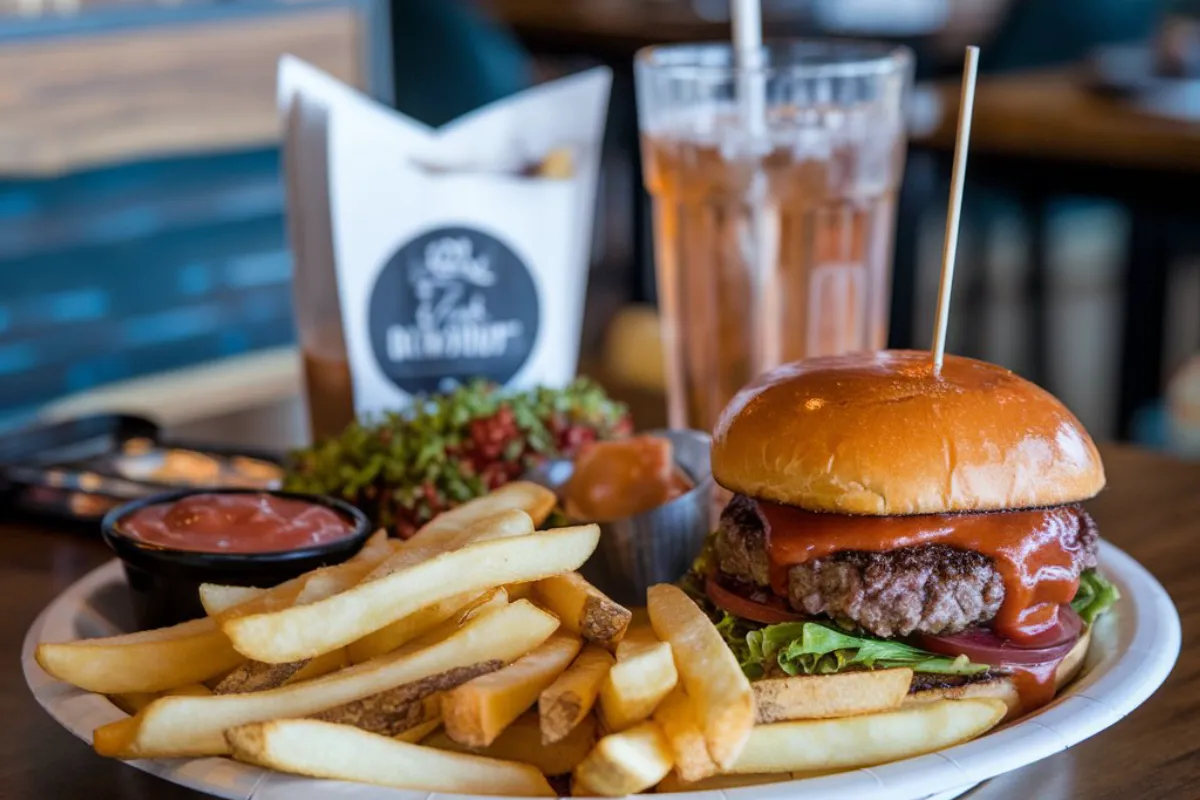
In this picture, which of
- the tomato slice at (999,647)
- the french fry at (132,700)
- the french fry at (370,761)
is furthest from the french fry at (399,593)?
the tomato slice at (999,647)

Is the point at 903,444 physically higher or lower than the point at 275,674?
higher

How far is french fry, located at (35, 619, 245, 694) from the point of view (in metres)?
1.40

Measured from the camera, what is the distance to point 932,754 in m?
1.33

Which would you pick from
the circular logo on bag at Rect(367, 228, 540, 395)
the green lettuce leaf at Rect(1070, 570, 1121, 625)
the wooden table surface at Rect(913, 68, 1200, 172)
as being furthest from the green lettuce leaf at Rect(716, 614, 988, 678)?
the wooden table surface at Rect(913, 68, 1200, 172)

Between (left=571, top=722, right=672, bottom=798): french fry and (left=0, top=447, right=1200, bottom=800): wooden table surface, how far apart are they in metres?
0.36

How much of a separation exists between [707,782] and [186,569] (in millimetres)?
682

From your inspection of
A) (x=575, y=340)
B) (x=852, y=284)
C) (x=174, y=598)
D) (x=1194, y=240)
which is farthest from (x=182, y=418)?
(x=1194, y=240)

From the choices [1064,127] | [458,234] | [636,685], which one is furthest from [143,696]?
[1064,127]

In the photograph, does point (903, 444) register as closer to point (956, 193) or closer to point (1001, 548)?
point (1001, 548)

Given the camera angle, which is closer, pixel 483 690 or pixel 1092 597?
pixel 483 690

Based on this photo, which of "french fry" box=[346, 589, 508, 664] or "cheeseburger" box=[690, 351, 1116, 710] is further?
"cheeseburger" box=[690, 351, 1116, 710]

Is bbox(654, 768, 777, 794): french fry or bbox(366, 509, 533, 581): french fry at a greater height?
bbox(366, 509, 533, 581): french fry

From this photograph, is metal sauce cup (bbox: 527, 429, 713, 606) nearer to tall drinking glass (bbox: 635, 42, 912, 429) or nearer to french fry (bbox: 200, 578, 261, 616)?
french fry (bbox: 200, 578, 261, 616)

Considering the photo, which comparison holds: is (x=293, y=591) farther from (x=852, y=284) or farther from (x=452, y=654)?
(x=852, y=284)
